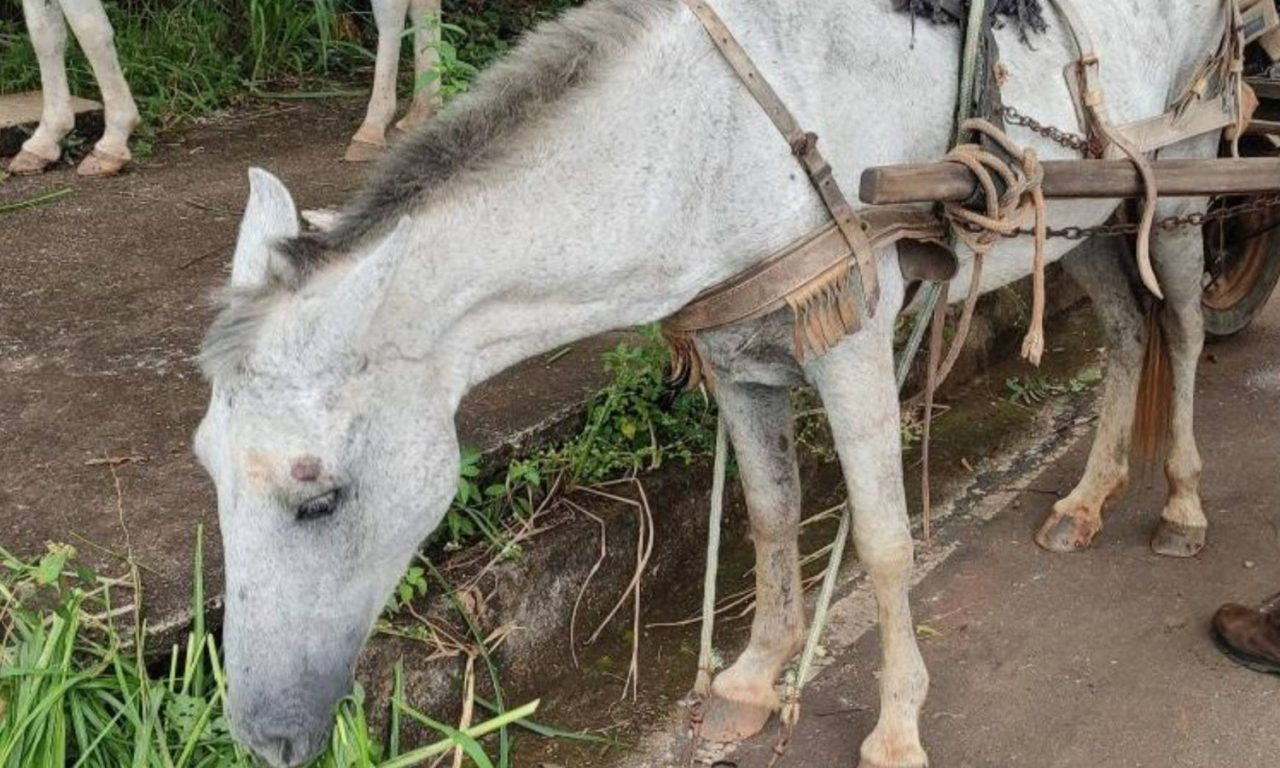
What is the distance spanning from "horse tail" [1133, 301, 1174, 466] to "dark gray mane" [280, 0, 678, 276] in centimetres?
197

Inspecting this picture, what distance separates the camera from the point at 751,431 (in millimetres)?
3107

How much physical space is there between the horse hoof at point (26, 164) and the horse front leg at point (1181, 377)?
4.14 m

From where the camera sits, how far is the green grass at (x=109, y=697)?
2551 millimetres

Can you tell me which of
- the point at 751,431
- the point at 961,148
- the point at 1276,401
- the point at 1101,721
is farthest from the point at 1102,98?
the point at 1276,401

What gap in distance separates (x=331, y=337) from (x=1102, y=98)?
5.53ft

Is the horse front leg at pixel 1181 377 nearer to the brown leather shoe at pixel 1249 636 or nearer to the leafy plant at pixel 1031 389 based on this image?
the brown leather shoe at pixel 1249 636

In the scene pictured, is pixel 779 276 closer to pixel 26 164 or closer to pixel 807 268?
pixel 807 268

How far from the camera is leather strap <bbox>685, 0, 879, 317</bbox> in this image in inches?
96.0


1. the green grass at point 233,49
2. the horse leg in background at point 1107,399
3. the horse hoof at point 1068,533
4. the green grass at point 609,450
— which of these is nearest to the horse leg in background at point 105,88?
the green grass at point 233,49

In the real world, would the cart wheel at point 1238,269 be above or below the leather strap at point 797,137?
below

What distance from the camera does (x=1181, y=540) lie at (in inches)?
155

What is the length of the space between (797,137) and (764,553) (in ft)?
3.80

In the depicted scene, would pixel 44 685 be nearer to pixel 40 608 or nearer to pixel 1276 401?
pixel 40 608

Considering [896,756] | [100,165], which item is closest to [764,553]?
[896,756]
